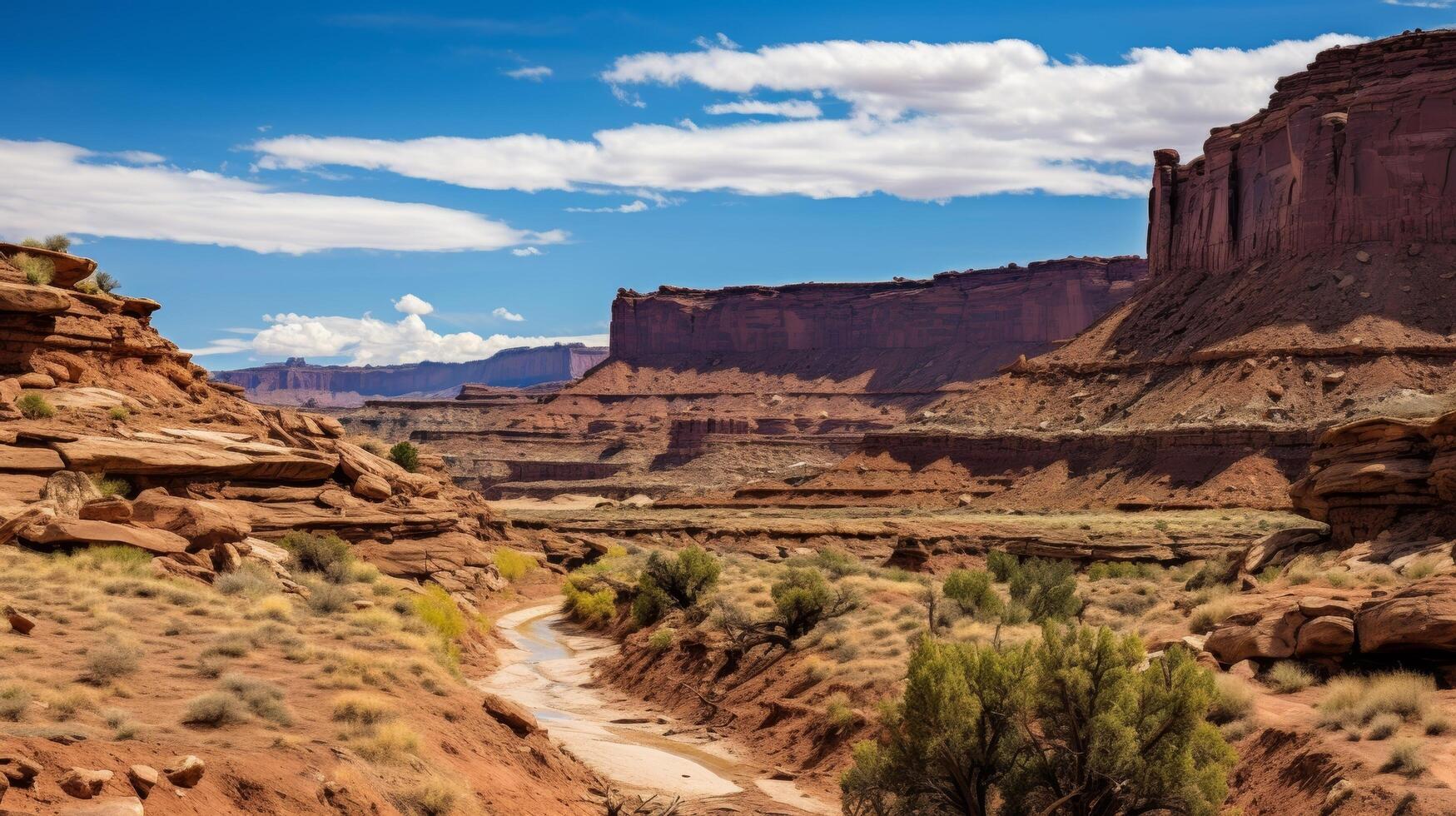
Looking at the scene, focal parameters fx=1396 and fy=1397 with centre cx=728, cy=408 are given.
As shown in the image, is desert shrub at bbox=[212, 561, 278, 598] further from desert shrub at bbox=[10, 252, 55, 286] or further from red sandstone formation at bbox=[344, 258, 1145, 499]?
red sandstone formation at bbox=[344, 258, 1145, 499]

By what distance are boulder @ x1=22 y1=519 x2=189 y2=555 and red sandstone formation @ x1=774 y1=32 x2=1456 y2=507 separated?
46.6m

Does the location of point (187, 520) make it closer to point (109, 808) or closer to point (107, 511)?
point (107, 511)

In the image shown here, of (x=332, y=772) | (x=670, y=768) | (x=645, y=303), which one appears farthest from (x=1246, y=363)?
(x=645, y=303)

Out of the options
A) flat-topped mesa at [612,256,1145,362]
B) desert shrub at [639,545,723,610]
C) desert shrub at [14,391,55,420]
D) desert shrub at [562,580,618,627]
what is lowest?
desert shrub at [562,580,618,627]

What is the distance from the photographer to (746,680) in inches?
1050

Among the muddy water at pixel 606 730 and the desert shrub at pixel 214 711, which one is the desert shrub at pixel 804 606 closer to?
the muddy water at pixel 606 730

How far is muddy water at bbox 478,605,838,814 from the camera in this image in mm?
20344

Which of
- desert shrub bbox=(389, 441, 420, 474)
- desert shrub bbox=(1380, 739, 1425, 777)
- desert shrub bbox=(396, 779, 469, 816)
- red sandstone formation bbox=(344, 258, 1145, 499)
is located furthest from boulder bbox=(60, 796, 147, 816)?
red sandstone formation bbox=(344, 258, 1145, 499)

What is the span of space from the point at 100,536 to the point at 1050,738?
16159mm

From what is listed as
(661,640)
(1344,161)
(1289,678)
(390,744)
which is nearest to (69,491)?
(661,640)

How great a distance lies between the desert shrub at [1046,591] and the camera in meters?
27.6

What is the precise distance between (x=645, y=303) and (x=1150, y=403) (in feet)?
408

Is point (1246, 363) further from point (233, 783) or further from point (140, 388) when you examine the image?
point (233, 783)

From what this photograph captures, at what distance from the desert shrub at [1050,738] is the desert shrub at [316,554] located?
54.3ft
